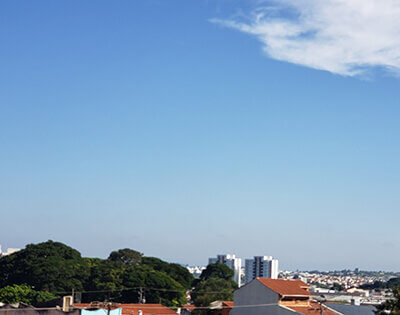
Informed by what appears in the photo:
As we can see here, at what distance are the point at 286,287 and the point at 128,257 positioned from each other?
5749 cm

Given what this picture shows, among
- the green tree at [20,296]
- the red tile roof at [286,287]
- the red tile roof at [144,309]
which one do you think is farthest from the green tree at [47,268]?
the red tile roof at [286,287]

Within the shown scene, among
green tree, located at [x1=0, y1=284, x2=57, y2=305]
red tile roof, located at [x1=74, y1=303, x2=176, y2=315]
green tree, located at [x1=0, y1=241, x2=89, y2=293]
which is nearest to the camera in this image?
Result: red tile roof, located at [x1=74, y1=303, x2=176, y2=315]

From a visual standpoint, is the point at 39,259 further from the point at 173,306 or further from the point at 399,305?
the point at 399,305

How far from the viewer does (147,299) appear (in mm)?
83250

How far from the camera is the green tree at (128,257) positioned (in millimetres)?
108062

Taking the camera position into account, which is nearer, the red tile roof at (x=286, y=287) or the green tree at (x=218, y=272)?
the red tile roof at (x=286, y=287)

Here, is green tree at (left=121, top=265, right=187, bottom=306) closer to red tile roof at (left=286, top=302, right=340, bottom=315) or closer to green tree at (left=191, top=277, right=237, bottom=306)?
green tree at (left=191, top=277, right=237, bottom=306)

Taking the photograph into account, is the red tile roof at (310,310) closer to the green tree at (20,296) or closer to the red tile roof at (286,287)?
the red tile roof at (286,287)

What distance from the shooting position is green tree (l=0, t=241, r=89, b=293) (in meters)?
81.8

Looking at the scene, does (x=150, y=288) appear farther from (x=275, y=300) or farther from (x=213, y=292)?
(x=275, y=300)

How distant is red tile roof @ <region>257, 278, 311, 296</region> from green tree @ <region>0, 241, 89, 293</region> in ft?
117

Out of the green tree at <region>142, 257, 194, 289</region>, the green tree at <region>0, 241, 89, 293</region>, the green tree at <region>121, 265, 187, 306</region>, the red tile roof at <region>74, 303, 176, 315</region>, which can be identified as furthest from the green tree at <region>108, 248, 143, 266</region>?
the red tile roof at <region>74, 303, 176, 315</region>

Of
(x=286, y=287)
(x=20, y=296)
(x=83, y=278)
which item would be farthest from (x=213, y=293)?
(x=286, y=287)

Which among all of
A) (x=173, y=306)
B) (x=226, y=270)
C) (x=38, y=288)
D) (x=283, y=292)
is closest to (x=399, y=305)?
(x=283, y=292)
